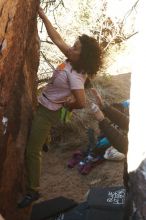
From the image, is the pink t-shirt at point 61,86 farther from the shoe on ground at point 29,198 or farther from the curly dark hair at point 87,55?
the shoe on ground at point 29,198

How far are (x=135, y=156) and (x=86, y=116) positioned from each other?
5820 mm

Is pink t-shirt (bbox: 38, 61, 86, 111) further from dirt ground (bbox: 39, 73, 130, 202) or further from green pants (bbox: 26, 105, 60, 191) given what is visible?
dirt ground (bbox: 39, 73, 130, 202)

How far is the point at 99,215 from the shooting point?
3689mm

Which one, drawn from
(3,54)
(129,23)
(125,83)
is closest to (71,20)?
(129,23)

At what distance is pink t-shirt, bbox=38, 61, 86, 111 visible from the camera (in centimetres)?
403

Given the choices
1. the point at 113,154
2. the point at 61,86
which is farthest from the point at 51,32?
Result: the point at 113,154

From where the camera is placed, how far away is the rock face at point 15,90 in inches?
137

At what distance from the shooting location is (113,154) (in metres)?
6.73

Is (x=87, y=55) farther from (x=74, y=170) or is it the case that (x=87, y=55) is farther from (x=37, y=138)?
(x=74, y=170)

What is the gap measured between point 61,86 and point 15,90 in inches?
18.8

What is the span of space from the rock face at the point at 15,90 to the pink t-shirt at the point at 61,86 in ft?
1.03

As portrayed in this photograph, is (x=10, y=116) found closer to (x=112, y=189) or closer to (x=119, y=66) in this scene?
(x=112, y=189)

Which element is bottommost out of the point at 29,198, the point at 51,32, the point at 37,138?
the point at 29,198

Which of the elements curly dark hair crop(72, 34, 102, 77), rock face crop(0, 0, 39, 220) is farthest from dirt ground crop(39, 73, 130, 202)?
curly dark hair crop(72, 34, 102, 77)
